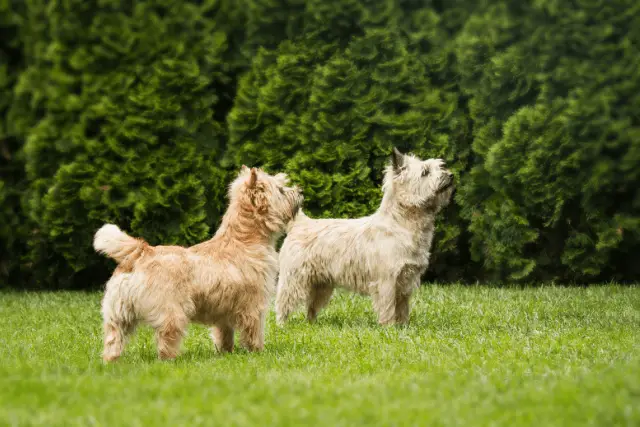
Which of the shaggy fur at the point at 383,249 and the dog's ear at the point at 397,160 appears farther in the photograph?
the dog's ear at the point at 397,160

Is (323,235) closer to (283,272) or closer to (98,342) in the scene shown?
(283,272)

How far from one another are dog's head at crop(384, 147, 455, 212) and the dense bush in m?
2.79

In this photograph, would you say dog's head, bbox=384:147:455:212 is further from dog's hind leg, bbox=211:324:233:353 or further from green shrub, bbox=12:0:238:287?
green shrub, bbox=12:0:238:287

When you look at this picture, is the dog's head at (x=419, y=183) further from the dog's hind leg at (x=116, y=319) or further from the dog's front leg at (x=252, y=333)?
the dog's hind leg at (x=116, y=319)

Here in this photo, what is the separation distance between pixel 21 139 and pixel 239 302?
6.63 meters

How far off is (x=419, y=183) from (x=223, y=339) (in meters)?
2.35

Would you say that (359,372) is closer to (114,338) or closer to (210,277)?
(210,277)

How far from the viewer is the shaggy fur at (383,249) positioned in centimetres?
802

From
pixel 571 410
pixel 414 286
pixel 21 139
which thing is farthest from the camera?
pixel 21 139

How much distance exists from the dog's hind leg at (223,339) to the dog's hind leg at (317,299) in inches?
68.9

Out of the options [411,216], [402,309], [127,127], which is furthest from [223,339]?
[127,127]

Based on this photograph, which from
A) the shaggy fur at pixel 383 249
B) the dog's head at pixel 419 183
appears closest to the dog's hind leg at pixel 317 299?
the shaggy fur at pixel 383 249

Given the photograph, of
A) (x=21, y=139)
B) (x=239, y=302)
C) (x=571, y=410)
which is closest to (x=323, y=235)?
(x=239, y=302)

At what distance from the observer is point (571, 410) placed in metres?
4.34
